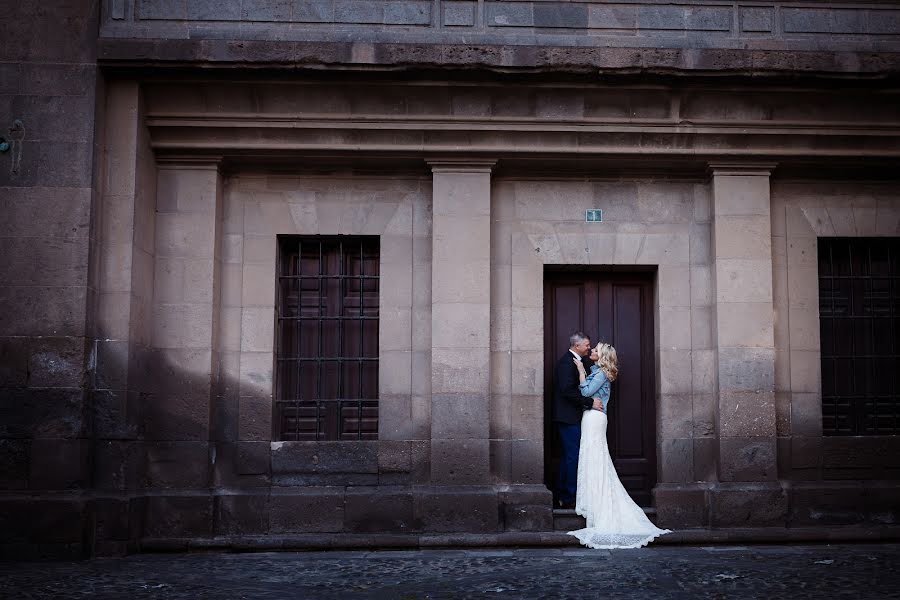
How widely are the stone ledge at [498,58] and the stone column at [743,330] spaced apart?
4.28 feet

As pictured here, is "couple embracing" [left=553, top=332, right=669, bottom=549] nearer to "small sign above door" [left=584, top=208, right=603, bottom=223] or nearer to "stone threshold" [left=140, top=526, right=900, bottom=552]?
"stone threshold" [left=140, top=526, right=900, bottom=552]

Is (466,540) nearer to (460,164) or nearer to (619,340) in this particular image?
(619,340)

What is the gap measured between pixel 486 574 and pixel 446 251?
148 inches

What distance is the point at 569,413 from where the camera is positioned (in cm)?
1088

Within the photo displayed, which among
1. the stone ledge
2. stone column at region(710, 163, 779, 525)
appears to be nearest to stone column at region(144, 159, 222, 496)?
the stone ledge

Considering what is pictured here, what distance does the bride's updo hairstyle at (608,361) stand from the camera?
10.7 metres

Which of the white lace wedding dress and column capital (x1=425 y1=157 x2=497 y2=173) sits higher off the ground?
column capital (x1=425 y1=157 x2=497 y2=173)

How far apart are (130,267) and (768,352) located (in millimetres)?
7184

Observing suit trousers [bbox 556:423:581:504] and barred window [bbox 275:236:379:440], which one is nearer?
suit trousers [bbox 556:423:581:504]

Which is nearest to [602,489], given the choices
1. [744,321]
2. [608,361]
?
[608,361]

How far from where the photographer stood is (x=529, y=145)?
10.8 m

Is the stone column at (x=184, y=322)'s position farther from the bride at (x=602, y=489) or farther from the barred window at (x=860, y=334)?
the barred window at (x=860, y=334)

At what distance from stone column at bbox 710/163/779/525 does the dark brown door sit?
914mm

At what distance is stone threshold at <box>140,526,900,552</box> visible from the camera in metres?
10.1
